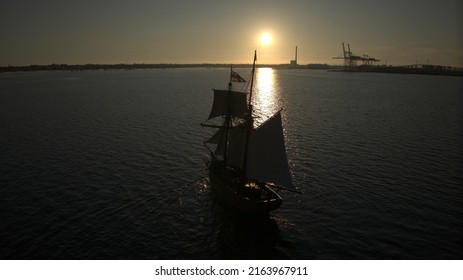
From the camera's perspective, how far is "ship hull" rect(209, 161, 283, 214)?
109ft

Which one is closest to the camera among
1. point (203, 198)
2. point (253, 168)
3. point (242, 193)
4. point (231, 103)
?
point (242, 193)

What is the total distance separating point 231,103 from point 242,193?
1290 centimetres

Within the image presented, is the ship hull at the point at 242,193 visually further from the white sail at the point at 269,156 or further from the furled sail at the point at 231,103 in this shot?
the furled sail at the point at 231,103

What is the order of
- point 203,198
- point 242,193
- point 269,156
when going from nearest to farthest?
point 242,193 → point 269,156 → point 203,198

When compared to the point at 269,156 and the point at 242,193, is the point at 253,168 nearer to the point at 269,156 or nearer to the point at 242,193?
the point at 269,156

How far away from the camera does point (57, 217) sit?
33781mm

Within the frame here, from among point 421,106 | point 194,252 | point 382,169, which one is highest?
point 421,106

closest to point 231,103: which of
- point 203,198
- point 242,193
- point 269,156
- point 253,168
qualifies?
point 269,156

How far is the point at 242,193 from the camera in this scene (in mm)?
35531

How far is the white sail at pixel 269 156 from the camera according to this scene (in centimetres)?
3588

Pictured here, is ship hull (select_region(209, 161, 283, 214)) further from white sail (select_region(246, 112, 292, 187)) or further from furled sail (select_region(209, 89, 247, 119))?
furled sail (select_region(209, 89, 247, 119))
